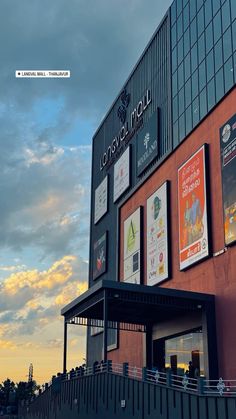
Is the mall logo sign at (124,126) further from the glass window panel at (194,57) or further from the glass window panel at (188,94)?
the glass window panel at (194,57)

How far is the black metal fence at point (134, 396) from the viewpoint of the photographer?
73.3 feet

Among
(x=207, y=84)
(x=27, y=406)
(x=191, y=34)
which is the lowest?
(x=27, y=406)

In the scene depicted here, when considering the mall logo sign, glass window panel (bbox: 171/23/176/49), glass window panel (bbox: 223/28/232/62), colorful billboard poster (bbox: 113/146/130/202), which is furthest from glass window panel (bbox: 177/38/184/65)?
colorful billboard poster (bbox: 113/146/130/202)

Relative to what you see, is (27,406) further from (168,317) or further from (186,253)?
(186,253)

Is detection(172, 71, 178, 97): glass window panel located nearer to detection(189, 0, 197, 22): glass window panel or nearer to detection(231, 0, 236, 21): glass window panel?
detection(189, 0, 197, 22): glass window panel

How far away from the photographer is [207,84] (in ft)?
121

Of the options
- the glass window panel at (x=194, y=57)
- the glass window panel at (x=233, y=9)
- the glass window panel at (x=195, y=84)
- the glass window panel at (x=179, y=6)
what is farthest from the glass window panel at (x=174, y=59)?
the glass window panel at (x=233, y=9)

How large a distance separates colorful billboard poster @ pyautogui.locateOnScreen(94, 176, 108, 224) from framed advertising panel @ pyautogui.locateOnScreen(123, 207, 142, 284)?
885 centimetres

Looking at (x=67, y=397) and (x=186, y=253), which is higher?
(x=186, y=253)

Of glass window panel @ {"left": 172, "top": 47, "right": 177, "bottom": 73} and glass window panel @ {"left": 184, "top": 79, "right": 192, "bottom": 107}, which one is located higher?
glass window panel @ {"left": 172, "top": 47, "right": 177, "bottom": 73}

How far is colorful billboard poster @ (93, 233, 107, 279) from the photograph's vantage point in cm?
5634

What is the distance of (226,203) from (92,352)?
3075 cm

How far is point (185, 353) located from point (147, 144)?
59.6 feet

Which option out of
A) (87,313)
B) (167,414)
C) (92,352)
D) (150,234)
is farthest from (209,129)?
(92,352)
